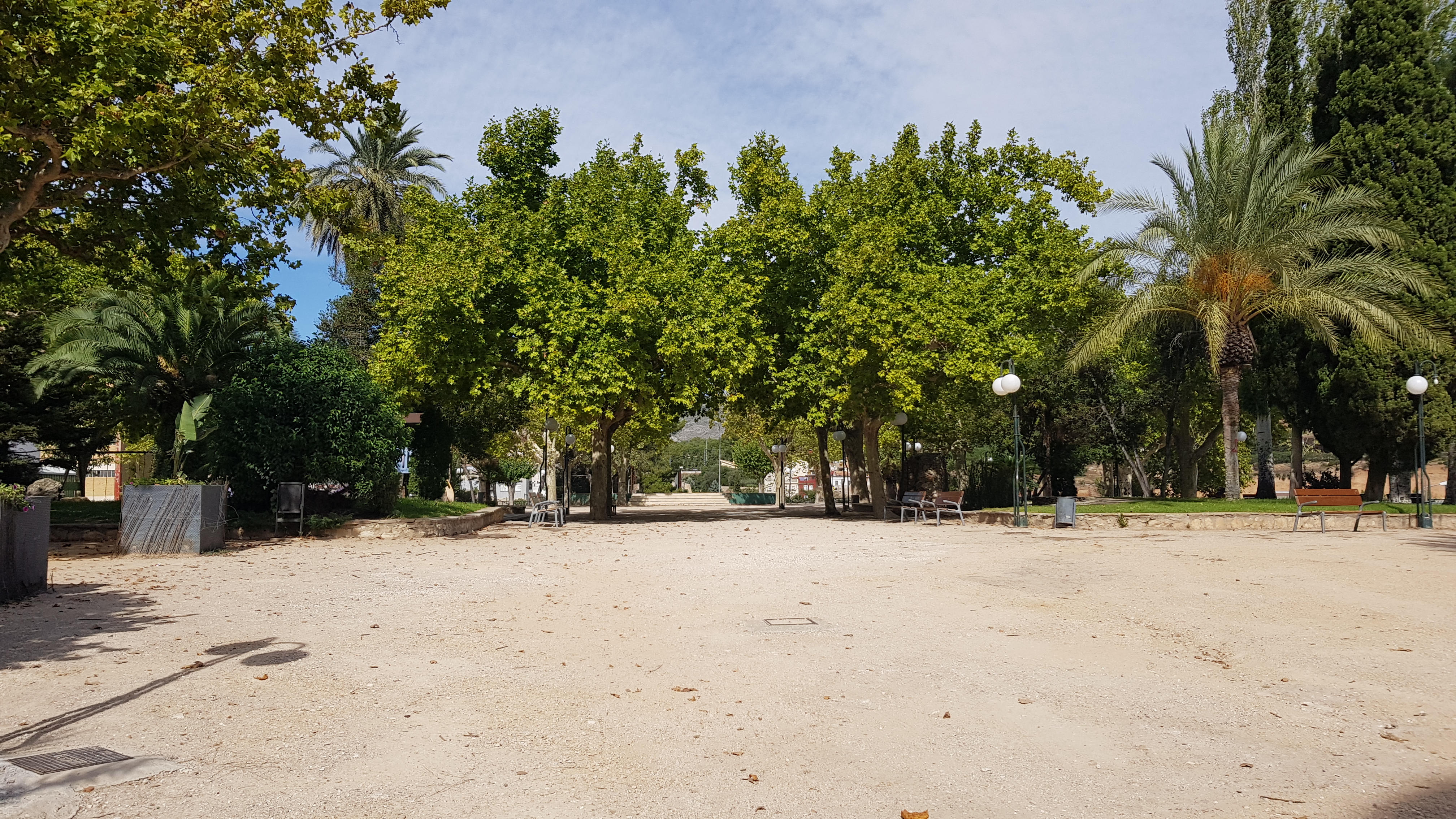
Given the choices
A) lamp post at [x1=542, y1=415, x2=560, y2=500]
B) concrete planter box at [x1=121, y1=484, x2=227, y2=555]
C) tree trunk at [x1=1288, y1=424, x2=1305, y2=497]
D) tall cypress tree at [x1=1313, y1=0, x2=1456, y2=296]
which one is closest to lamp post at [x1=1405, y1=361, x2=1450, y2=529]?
tall cypress tree at [x1=1313, y1=0, x2=1456, y2=296]

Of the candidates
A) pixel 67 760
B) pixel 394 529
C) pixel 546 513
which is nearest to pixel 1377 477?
pixel 546 513

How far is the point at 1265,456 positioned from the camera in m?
29.9

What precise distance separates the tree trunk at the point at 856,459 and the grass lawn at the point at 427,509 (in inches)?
473

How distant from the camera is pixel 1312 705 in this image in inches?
206

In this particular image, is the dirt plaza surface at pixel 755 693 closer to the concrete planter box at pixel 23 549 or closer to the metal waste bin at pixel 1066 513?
the concrete planter box at pixel 23 549

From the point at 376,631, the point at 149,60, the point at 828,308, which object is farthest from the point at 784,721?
the point at 828,308

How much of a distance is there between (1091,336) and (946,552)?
11.7m

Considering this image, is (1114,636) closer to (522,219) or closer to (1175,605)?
(1175,605)

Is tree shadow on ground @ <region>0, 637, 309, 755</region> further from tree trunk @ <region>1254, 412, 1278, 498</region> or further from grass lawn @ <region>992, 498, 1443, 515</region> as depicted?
tree trunk @ <region>1254, 412, 1278, 498</region>

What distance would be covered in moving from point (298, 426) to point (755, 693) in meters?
13.9

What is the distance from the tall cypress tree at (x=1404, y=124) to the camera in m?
23.9

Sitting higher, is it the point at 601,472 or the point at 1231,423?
the point at 1231,423

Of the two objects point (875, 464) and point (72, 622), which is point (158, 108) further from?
point (875, 464)

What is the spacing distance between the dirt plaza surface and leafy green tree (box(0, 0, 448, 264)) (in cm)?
421
